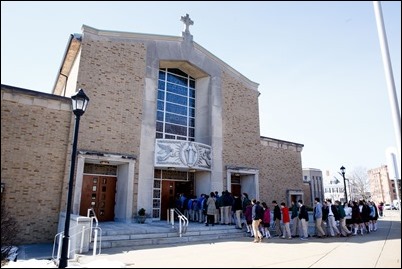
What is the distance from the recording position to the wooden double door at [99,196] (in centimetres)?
1373

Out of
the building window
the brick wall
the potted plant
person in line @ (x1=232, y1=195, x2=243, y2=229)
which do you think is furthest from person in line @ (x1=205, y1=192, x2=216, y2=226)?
the brick wall

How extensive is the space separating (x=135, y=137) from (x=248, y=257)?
28.7 ft

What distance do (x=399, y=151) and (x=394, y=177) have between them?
0.54 meters

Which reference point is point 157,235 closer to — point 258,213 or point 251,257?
point 258,213

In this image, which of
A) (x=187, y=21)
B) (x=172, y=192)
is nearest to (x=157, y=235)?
(x=172, y=192)

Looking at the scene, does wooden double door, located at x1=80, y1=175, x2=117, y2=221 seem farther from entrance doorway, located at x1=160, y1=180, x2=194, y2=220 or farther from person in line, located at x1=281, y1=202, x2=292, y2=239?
person in line, located at x1=281, y1=202, x2=292, y2=239

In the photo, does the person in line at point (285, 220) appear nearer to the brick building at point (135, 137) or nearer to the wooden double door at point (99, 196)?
Result: the brick building at point (135, 137)

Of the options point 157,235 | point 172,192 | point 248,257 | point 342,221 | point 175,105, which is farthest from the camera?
point 175,105

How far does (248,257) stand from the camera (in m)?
7.73

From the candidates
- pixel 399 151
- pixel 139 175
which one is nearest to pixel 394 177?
pixel 399 151

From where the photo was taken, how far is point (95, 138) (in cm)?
1334

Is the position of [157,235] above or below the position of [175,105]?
below

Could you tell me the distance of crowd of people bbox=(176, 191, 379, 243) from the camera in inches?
487

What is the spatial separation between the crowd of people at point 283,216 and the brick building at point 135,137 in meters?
2.44
